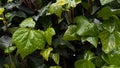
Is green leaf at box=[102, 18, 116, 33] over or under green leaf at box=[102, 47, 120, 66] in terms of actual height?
over

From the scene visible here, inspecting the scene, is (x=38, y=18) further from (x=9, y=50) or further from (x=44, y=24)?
(x=9, y=50)

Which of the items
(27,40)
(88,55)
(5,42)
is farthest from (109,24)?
(5,42)

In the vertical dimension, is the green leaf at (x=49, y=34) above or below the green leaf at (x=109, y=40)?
above

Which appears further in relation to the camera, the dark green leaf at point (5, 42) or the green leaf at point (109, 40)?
the dark green leaf at point (5, 42)

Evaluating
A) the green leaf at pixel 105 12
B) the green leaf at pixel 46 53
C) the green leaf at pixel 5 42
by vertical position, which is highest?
the green leaf at pixel 105 12

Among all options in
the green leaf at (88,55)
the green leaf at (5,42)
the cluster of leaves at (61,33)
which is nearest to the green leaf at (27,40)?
the cluster of leaves at (61,33)

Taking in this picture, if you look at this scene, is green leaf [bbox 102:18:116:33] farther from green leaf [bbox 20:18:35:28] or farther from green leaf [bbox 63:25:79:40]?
green leaf [bbox 20:18:35:28]

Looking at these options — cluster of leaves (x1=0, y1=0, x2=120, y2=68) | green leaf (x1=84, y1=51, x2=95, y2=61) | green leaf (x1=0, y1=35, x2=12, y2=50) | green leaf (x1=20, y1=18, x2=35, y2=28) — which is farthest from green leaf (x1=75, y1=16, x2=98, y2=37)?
green leaf (x1=0, y1=35, x2=12, y2=50)

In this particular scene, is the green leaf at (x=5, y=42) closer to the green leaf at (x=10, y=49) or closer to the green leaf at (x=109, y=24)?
the green leaf at (x=10, y=49)

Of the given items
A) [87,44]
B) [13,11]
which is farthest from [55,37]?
[13,11]
